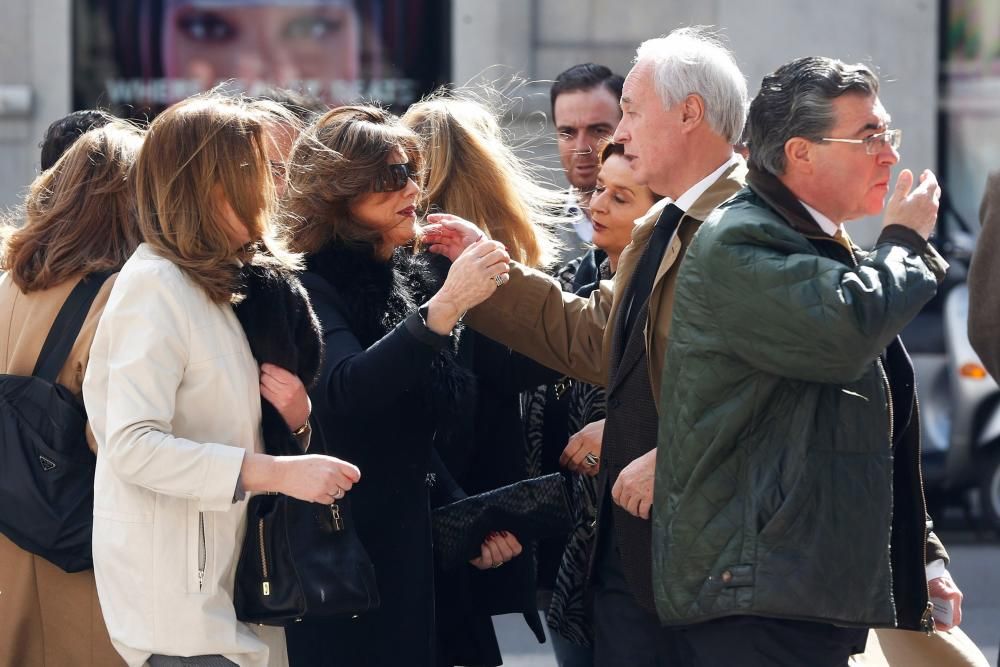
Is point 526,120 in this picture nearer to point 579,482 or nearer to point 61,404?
point 579,482

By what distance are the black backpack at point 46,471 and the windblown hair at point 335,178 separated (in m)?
0.71

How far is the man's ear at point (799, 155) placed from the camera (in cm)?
301

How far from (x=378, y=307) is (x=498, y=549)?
2.31ft

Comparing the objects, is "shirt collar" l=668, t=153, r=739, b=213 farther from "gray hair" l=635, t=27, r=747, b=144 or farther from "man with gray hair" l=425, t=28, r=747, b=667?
"gray hair" l=635, t=27, r=747, b=144

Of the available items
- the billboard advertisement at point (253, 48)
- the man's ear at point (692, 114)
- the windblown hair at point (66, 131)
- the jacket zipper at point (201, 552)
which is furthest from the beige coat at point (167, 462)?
the billboard advertisement at point (253, 48)

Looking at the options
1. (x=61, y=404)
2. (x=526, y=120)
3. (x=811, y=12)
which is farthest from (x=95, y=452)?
(x=811, y=12)

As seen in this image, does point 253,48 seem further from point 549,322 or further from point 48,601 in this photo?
point 48,601

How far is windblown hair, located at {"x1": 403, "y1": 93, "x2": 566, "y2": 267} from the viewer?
4367mm

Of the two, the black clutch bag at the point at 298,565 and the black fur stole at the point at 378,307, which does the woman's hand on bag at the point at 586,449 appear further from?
the black clutch bag at the point at 298,565

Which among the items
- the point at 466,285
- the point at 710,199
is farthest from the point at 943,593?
the point at 466,285

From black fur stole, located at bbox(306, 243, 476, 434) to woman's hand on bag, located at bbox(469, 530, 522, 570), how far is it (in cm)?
34

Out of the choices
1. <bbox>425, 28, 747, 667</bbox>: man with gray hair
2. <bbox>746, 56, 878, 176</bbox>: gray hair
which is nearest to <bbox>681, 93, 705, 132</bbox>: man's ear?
<bbox>425, 28, 747, 667</bbox>: man with gray hair

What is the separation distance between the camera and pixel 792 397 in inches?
112

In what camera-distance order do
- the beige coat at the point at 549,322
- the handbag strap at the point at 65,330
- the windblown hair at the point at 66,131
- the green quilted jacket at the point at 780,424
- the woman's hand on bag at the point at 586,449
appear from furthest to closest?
the windblown hair at the point at 66,131, the woman's hand on bag at the point at 586,449, the beige coat at the point at 549,322, the handbag strap at the point at 65,330, the green quilted jacket at the point at 780,424
